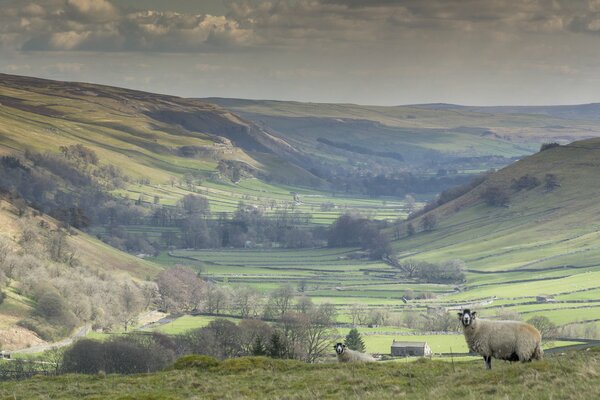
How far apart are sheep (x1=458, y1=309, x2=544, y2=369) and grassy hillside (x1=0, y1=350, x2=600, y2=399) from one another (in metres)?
0.60

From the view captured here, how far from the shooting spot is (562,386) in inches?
1122

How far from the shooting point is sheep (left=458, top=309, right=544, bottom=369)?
3509 centimetres

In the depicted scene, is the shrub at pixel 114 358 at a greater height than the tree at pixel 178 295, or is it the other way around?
the shrub at pixel 114 358

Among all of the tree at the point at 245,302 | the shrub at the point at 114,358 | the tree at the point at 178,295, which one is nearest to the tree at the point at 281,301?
the tree at the point at 245,302

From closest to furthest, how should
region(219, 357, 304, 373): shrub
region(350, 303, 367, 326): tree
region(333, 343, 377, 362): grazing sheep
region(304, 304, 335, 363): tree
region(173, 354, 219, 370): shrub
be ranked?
1. region(219, 357, 304, 373): shrub
2. region(173, 354, 219, 370): shrub
3. region(333, 343, 377, 362): grazing sheep
4. region(304, 304, 335, 363): tree
5. region(350, 303, 367, 326): tree

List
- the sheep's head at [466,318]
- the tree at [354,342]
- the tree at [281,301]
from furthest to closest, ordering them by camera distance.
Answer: the tree at [281,301] < the tree at [354,342] < the sheep's head at [466,318]

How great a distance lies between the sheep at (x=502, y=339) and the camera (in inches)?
1382

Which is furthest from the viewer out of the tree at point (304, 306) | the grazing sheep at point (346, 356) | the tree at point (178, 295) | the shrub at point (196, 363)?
the tree at point (178, 295)

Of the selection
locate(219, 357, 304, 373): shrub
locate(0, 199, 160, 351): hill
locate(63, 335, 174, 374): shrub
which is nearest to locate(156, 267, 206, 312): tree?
locate(0, 199, 160, 351): hill

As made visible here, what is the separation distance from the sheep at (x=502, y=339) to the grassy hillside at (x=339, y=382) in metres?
Result: 0.60

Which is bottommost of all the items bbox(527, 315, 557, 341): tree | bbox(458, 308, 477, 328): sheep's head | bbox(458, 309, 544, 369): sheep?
bbox(527, 315, 557, 341): tree

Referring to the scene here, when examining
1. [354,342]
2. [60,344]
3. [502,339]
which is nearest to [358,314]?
[354,342]

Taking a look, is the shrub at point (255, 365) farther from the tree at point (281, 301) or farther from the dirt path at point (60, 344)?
the tree at point (281, 301)

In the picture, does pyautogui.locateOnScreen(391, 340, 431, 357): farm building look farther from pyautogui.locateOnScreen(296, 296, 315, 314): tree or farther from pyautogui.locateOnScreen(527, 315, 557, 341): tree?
pyautogui.locateOnScreen(296, 296, 315, 314): tree
